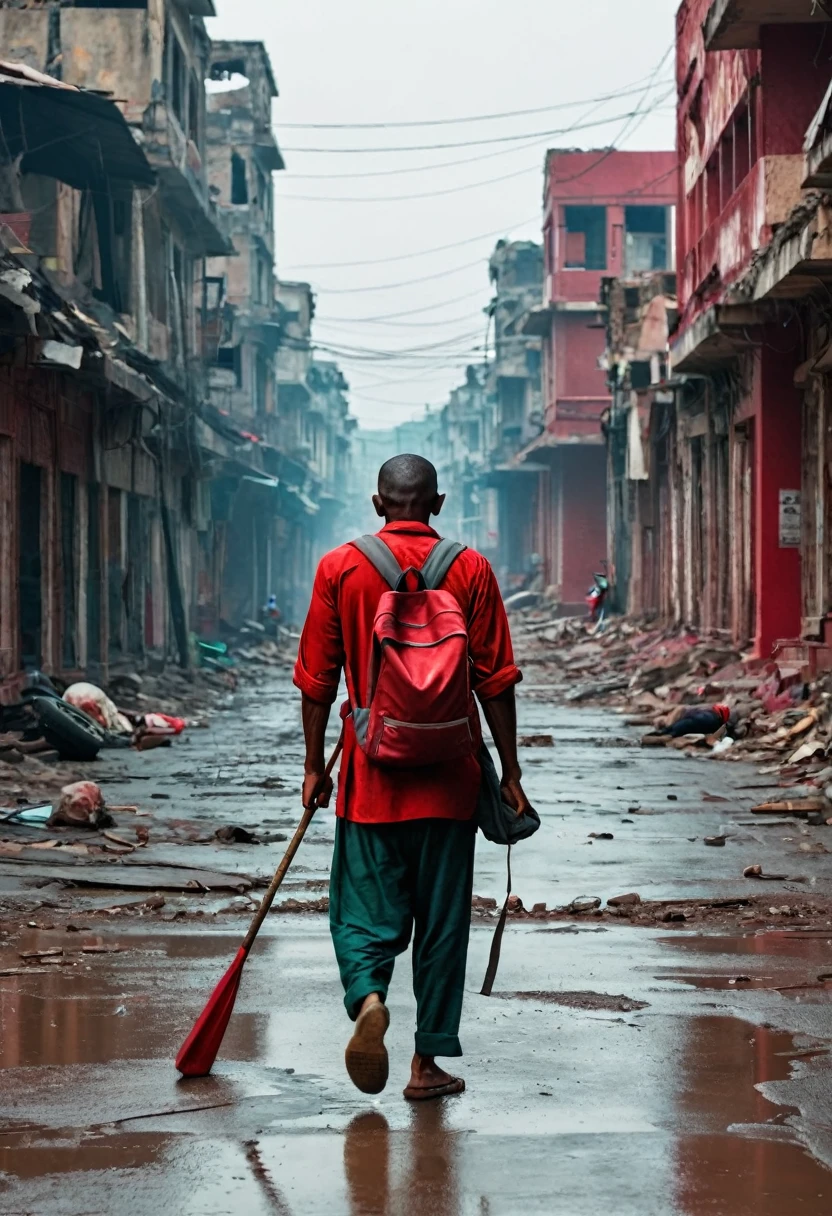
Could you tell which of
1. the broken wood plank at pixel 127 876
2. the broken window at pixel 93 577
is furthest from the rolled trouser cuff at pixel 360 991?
the broken window at pixel 93 577

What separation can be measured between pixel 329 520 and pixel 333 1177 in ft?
320

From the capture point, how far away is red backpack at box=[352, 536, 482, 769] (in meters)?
4.74

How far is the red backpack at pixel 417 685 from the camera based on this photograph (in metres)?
4.74

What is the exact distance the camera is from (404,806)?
16.2 ft

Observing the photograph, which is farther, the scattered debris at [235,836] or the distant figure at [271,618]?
the distant figure at [271,618]

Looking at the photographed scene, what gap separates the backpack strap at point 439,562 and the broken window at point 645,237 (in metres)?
46.6

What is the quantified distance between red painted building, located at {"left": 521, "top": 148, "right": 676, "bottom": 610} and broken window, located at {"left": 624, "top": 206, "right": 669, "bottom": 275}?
1.1 inches

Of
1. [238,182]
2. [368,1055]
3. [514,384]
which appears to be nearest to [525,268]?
[514,384]

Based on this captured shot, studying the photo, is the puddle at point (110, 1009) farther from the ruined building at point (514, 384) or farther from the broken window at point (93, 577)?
the ruined building at point (514, 384)

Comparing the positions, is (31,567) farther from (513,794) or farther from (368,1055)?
(368,1055)

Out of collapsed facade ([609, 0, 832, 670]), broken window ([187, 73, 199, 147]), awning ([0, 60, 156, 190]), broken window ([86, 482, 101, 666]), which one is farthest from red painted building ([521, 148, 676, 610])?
broken window ([86, 482, 101, 666])

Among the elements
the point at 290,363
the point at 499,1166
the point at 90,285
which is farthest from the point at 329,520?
the point at 499,1166

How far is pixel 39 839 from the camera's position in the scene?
1023 centimetres

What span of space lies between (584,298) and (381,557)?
46.4 m
